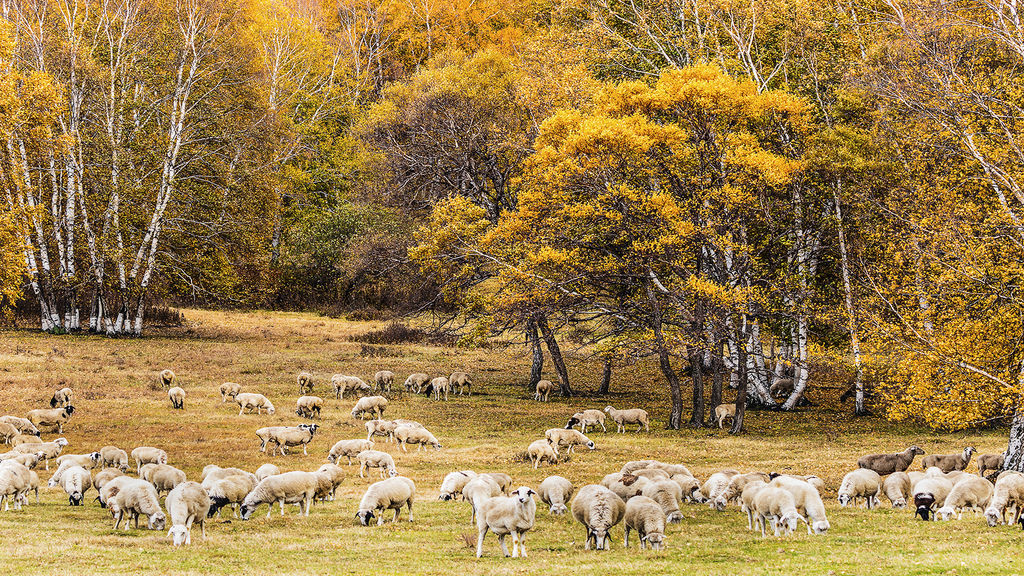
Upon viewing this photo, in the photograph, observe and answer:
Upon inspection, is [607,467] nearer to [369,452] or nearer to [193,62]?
[369,452]

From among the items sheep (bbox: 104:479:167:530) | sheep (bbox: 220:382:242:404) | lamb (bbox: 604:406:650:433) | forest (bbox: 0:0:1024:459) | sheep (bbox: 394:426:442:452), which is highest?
forest (bbox: 0:0:1024:459)

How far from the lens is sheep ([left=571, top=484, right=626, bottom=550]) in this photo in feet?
48.0

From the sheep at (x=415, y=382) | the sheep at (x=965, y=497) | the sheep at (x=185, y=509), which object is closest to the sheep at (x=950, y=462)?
the sheep at (x=965, y=497)

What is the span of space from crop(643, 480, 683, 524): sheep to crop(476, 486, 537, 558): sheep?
9.67 ft

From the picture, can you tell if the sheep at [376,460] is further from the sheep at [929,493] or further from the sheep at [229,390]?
the sheep at [229,390]

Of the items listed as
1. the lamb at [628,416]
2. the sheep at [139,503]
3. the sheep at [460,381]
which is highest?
the sheep at [460,381]

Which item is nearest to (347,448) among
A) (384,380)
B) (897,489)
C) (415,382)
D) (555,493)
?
(555,493)

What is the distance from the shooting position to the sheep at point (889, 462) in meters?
22.2

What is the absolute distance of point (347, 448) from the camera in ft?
74.8

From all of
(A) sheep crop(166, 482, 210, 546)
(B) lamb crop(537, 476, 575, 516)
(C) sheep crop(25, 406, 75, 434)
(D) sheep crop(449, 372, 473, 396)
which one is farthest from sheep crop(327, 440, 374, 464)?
(D) sheep crop(449, 372, 473, 396)

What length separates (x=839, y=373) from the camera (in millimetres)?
49906

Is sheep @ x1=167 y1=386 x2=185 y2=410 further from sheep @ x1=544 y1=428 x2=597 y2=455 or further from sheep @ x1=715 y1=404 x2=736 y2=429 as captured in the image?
sheep @ x1=715 y1=404 x2=736 y2=429

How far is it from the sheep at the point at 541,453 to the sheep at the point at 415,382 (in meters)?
15.5

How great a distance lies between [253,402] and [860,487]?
1999 centimetres
